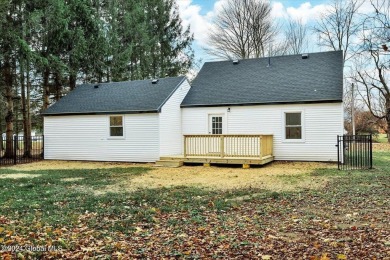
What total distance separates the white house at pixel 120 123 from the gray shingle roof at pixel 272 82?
1470 mm

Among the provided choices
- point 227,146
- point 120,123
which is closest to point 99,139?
point 120,123

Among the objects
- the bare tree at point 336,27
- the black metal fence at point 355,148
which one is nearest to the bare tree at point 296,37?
the bare tree at point 336,27

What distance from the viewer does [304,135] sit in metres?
14.6

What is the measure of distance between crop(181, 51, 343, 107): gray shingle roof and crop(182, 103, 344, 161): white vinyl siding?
34 centimetres

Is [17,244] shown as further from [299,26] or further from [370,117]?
[370,117]

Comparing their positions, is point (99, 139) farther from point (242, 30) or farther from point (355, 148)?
point (242, 30)

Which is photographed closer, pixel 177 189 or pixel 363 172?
pixel 177 189

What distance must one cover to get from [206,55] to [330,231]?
87.1 feet

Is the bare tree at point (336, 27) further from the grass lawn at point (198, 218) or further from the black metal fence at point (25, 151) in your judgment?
the black metal fence at point (25, 151)

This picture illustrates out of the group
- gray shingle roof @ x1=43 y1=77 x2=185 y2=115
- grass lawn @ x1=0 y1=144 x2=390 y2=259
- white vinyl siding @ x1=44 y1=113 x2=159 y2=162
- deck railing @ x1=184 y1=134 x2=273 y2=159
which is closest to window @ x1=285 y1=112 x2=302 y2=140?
deck railing @ x1=184 y1=134 x2=273 y2=159

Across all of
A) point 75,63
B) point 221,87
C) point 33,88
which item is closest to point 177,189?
point 221,87

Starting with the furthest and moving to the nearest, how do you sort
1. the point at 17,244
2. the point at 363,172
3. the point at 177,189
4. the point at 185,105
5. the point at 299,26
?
the point at 299,26
the point at 185,105
the point at 363,172
the point at 177,189
the point at 17,244

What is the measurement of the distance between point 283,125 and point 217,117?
10.2 ft

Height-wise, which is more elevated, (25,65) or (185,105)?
(25,65)
